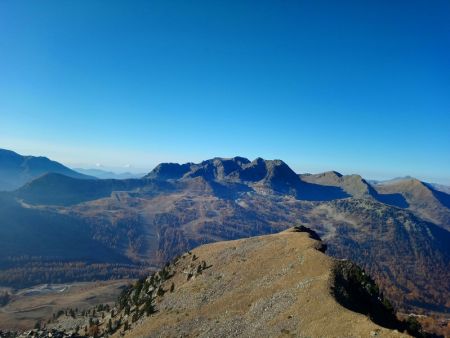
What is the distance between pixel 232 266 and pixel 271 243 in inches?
487

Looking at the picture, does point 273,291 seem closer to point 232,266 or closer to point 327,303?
point 327,303

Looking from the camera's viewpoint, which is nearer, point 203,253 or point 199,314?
point 199,314

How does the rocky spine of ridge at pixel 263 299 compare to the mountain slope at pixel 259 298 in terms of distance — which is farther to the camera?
the rocky spine of ridge at pixel 263 299

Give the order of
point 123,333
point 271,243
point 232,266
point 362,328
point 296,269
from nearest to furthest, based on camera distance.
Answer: point 362,328
point 296,269
point 123,333
point 232,266
point 271,243

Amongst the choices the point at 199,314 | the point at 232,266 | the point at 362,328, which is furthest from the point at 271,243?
the point at 362,328

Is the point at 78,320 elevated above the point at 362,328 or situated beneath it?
situated beneath

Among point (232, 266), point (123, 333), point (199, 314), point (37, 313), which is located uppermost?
point (232, 266)

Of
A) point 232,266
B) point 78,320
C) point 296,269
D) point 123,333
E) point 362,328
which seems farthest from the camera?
point 78,320

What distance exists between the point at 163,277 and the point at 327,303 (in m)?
58.4

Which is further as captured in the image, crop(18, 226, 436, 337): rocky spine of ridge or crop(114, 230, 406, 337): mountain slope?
crop(18, 226, 436, 337): rocky spine of ridge

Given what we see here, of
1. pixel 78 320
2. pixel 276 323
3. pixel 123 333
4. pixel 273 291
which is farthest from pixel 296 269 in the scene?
pixel 78 320

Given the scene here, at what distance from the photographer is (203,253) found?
105250 mm

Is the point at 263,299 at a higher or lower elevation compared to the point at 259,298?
higher

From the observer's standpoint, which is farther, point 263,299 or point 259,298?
point 259,298
